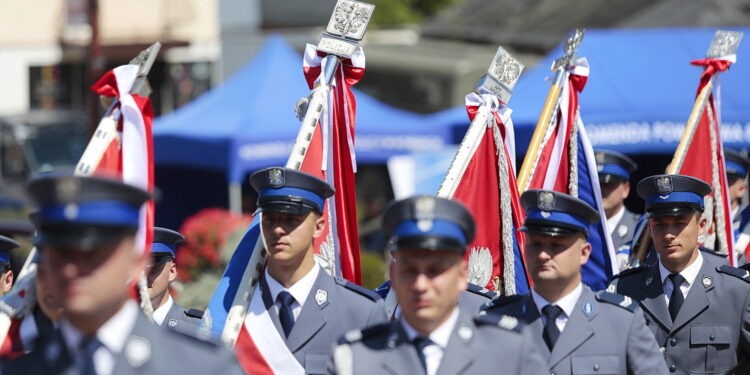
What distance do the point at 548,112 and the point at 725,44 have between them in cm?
161

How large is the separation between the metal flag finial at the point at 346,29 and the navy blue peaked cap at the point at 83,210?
8.72 feet

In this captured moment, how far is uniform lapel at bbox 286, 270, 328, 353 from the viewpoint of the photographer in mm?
4793

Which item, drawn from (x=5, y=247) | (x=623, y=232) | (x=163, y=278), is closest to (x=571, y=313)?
(x=163, y=278)

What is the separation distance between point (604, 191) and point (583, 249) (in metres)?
3.52

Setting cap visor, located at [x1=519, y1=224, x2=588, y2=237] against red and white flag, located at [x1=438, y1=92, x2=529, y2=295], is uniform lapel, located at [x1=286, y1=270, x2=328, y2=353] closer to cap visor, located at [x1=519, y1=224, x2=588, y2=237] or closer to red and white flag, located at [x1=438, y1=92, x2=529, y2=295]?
cap visor, located at [x1=519, y1=224, x2=588, y2=237]

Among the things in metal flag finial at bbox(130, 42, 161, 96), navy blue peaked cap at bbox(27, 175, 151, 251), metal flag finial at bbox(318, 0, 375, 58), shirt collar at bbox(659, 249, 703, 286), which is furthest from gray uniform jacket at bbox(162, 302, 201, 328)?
navy blue peaked cap at bbox(27, 175, 151, 251)

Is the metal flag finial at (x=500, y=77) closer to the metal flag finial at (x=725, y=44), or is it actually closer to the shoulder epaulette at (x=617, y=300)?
the shoulder epaulette at (x=617, y=300)

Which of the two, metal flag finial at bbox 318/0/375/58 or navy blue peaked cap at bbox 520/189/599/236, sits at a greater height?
metal flag finial at bbox 318/0/375/58

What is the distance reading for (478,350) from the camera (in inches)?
147

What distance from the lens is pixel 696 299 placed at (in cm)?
580

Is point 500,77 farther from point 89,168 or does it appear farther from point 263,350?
point 89,168

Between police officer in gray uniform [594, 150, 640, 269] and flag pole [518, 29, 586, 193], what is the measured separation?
139cm

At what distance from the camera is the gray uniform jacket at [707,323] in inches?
226

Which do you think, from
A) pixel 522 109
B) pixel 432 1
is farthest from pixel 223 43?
pixel 522 109
